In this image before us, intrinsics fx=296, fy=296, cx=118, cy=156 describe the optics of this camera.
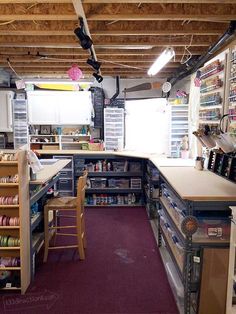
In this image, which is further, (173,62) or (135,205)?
(135,205)

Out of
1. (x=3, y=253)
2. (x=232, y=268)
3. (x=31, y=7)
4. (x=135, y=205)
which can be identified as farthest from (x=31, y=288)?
(x=135, y=205)

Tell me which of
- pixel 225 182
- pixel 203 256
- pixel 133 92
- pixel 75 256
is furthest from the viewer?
pixel 133 92

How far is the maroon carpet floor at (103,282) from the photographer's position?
2736 millimetres

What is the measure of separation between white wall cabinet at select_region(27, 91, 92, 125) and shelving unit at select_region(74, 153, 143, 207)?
1126mm

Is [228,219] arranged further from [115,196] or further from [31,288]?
[115,196]

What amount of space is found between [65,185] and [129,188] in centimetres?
135

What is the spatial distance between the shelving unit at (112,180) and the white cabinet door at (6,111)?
1.84 meters

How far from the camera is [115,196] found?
611 cm

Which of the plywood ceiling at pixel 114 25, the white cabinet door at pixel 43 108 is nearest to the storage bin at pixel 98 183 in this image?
the white cabinet door at pixel 43 108

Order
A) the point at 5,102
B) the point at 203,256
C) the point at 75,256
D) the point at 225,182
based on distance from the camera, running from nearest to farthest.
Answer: the point at 203,256
the point at 225,182
the point at 75,256
the point at 5,102

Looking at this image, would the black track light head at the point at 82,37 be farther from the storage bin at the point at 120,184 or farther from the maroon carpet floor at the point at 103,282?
the storage bin at the point at 120,184

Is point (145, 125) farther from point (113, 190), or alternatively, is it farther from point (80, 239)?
point (80, 239)

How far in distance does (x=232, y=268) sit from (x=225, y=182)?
37.9 inches

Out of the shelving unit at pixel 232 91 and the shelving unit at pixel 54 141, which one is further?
the shelving unit at pixel 54 141
